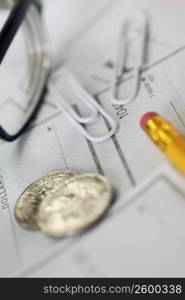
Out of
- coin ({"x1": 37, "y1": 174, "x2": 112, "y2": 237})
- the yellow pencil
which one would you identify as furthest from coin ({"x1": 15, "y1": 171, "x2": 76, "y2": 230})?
the yellow pencil

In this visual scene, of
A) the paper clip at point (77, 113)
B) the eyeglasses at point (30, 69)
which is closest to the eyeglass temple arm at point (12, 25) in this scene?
the eyeglasses at point (30, 69)

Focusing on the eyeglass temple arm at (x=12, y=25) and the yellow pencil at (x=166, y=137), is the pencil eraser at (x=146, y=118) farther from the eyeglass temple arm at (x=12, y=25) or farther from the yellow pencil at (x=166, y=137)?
the eyeglass temple arm at (x=12, y=25)

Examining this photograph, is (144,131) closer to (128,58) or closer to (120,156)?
(120,156)

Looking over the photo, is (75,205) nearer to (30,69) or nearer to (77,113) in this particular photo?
(77,113)

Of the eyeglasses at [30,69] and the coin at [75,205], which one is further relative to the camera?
the eyeglasses at [30,69]

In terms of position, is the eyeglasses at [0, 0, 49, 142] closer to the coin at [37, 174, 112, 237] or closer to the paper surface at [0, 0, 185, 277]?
the paper surface at [0, 0, 185, 277]

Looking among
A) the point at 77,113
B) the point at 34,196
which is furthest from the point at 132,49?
the point at 34,196
